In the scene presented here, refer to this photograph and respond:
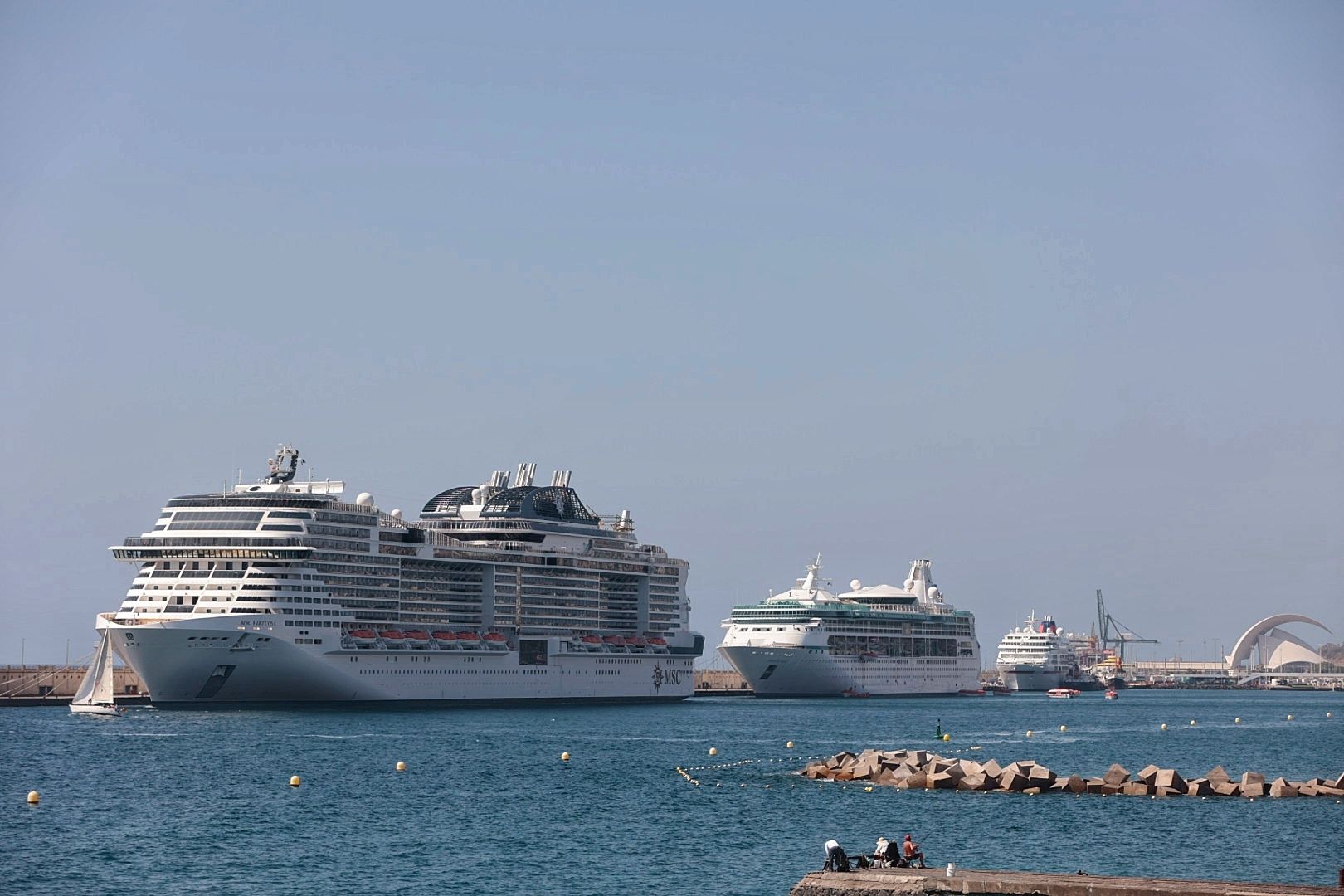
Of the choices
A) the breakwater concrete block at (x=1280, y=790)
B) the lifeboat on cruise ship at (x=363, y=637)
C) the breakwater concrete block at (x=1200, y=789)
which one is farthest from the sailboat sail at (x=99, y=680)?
the breakwater concrete block at (x=1280, y=790)

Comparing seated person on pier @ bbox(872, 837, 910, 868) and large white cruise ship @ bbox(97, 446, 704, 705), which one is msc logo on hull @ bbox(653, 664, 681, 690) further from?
seated person on pier @ bbox(872, 837, 910, 868)

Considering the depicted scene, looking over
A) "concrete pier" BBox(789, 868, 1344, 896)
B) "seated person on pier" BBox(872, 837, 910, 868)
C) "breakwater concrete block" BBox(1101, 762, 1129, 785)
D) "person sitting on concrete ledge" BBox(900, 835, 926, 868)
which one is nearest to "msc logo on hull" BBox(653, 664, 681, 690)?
"breakwater concrete block" BBox(1101, 762, 1129, 785)

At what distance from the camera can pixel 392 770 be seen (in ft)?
219

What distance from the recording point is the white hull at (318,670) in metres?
94.1

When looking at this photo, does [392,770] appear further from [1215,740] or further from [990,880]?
[1215,740]

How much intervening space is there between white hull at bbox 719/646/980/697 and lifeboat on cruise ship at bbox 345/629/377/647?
161 ft

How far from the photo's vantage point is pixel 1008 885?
3516 cm

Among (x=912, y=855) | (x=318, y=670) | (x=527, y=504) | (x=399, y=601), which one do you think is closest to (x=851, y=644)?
(x=527, y=504)

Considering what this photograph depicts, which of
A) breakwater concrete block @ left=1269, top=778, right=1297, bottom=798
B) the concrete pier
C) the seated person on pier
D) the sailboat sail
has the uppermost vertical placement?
the sailboat sail

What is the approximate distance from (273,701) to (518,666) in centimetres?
2181

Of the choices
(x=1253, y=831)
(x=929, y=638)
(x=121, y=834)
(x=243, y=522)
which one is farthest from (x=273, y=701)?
(x=929, y=638)

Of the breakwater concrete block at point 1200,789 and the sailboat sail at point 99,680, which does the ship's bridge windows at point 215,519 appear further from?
the breakwater concrete block at point 1200,789

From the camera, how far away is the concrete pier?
33.7 m

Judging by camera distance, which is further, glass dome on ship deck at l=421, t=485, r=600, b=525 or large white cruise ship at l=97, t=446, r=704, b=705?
glass dome on ship deck at l=421, t=485, r=600, b=525
